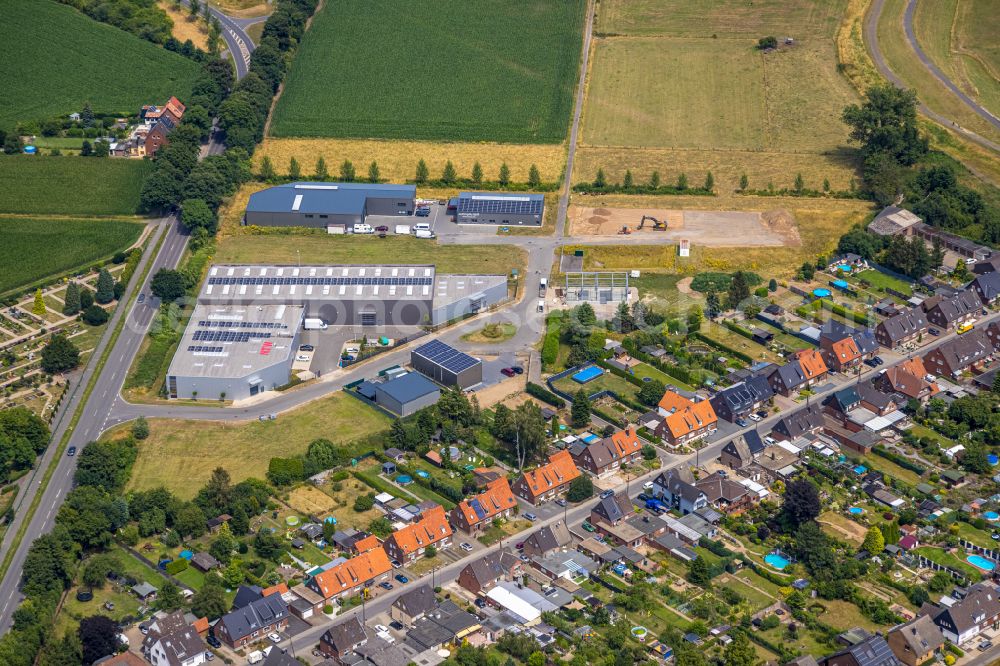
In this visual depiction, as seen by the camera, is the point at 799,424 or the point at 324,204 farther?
the point at 324,204

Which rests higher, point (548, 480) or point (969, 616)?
point (548, 480)

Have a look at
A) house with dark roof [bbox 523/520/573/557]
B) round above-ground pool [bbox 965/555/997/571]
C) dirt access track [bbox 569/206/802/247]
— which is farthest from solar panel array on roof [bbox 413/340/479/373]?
round above-ground pool [bbox 965/555/997/571]

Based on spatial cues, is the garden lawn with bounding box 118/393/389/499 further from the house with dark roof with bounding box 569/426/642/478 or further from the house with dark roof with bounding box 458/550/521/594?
the house with dark roof with bounding box 458/550/521/594

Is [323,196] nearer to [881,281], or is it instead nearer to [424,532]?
[881,281]

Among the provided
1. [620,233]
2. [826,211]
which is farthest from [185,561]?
[826,211]

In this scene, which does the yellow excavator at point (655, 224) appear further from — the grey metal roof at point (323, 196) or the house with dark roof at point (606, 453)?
the house with dark roof at point (606, 453)

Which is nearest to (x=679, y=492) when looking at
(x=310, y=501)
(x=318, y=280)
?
(x=310, y=501)

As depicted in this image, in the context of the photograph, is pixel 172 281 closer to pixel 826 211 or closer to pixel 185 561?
pixel 185 561
